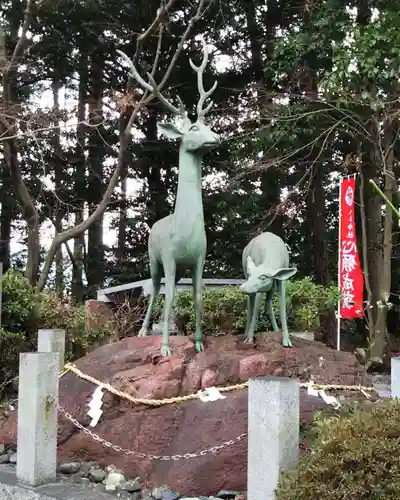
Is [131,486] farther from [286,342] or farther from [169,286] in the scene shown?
[286,342]

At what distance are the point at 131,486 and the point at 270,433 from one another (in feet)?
5.53

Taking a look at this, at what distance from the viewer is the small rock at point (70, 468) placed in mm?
4750

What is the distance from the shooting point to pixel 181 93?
16312 mm

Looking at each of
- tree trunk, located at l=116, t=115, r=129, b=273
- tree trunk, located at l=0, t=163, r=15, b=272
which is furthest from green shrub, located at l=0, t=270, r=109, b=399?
tree trunk, located at l=0, t=163, r=15, b=272

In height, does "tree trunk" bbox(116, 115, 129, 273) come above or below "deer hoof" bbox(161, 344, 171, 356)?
above

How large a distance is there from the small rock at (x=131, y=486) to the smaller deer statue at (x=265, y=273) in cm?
207

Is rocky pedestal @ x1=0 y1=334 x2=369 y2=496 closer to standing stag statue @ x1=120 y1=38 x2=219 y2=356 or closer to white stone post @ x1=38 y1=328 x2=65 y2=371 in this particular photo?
standing stag statue @ x1=120 y1=38 x2=219 y2=356

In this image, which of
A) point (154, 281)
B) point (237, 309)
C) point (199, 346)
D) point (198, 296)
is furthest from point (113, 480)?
point (237, 309)

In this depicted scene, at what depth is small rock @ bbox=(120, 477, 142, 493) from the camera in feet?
14.3

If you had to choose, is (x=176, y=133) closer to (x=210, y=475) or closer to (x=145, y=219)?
(x=210, y=475)

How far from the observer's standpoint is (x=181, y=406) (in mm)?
4953

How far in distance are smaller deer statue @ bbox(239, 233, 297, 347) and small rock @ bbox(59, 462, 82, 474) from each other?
217cm

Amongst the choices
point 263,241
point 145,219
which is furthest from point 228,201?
point 263,241

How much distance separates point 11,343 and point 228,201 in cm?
872
